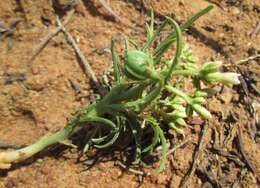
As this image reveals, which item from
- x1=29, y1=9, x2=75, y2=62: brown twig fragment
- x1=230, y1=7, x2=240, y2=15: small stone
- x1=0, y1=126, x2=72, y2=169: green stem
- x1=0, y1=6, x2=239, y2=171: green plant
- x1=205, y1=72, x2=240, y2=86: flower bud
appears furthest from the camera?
x1=230, y1=7, x2=240, y2=15: small stone

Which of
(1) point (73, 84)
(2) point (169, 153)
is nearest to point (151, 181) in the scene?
(2) point (169, 153)

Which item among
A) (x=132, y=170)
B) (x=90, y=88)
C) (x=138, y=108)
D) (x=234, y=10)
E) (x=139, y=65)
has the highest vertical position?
(x=234, y=10)

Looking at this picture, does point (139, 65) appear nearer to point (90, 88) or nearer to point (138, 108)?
point (138, 108)

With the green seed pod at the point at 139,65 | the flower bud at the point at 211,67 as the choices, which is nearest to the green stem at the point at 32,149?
the green seed pod at the point at 139,65

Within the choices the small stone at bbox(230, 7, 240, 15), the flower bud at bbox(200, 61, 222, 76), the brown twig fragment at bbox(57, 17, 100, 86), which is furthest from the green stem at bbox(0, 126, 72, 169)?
the small stone at bbox(230, 7, 240, 15)

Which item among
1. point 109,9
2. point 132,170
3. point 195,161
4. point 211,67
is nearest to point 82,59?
point 109,9

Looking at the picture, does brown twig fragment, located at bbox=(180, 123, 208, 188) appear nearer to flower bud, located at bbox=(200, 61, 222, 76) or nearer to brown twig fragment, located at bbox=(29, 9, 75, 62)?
flower bud, located at bbox=(200, 61, 222, 76)

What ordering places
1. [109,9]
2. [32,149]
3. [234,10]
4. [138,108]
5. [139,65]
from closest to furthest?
1. [139,65]
2. [138,108]
3. [32,149]
4. [109,9]
5. [234,10]

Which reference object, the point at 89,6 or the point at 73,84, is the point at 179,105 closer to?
the point at 73,84
